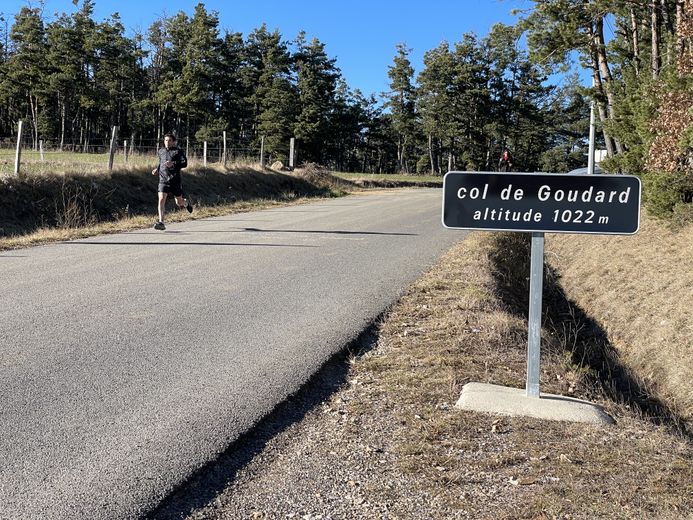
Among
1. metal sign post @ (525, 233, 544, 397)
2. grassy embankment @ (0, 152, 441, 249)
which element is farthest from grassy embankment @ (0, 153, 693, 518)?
grassy embankment @ (0, 152, 441, 249)

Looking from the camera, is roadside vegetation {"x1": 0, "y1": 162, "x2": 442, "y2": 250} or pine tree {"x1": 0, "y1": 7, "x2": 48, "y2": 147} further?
pine tree {"x1": 0, "y1": 7, "x2": 48, "y2": 147}

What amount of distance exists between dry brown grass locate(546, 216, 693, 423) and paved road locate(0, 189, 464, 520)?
298 centimetres

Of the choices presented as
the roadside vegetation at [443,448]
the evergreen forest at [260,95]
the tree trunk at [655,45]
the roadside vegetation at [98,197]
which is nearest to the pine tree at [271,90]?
the evergreen forest at [260,95]

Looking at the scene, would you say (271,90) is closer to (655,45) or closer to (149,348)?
(655,45)

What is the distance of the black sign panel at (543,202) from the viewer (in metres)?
3.68

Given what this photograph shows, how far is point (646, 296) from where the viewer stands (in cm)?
977

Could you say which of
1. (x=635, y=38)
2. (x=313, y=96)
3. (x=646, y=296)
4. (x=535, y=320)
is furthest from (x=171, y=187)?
(x=313, y=96)

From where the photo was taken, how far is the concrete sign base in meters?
3.65

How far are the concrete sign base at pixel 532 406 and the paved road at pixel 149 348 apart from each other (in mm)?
1161

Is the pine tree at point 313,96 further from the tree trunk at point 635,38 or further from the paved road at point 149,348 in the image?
the paved road at point 149,348

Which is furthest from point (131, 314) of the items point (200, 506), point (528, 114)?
point (528, 114)

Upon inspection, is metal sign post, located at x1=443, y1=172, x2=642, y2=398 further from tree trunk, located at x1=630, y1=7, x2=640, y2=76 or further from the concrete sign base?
tree trunk, located at x1=630, y1=7, x2=640, y2=76

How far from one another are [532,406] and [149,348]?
9.22 feet

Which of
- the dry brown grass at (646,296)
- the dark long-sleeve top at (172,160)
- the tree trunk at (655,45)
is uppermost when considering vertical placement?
the tree trunk at (655,45)
